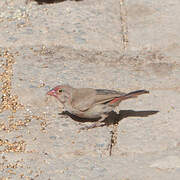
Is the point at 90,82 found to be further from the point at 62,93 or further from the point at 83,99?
the point at 83,99

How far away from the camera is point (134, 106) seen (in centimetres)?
598

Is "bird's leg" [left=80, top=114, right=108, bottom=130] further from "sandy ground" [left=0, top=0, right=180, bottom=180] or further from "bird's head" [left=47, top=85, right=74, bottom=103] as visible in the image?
"bird's head" [left=47, top=85, right=74, bottom=103]

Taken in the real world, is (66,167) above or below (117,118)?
below

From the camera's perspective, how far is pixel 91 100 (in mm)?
5461

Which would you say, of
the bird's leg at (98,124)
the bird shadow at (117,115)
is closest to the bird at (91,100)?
the bird's leg at (98,124)

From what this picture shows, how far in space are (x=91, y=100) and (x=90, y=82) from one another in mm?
1034

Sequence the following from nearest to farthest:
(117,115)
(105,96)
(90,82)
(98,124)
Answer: (105,96) < (98,124) < (117,115) < (90,82)

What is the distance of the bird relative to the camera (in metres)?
5.42

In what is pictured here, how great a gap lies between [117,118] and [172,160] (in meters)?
1.15

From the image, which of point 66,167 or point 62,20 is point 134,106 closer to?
point 66,167

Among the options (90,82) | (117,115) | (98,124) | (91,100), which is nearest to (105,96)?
(91,100)

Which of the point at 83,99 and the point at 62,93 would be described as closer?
the point at 83,99

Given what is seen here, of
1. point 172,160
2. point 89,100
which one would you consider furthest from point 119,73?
point 172,160

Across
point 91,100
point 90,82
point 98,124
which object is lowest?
point 98,124
